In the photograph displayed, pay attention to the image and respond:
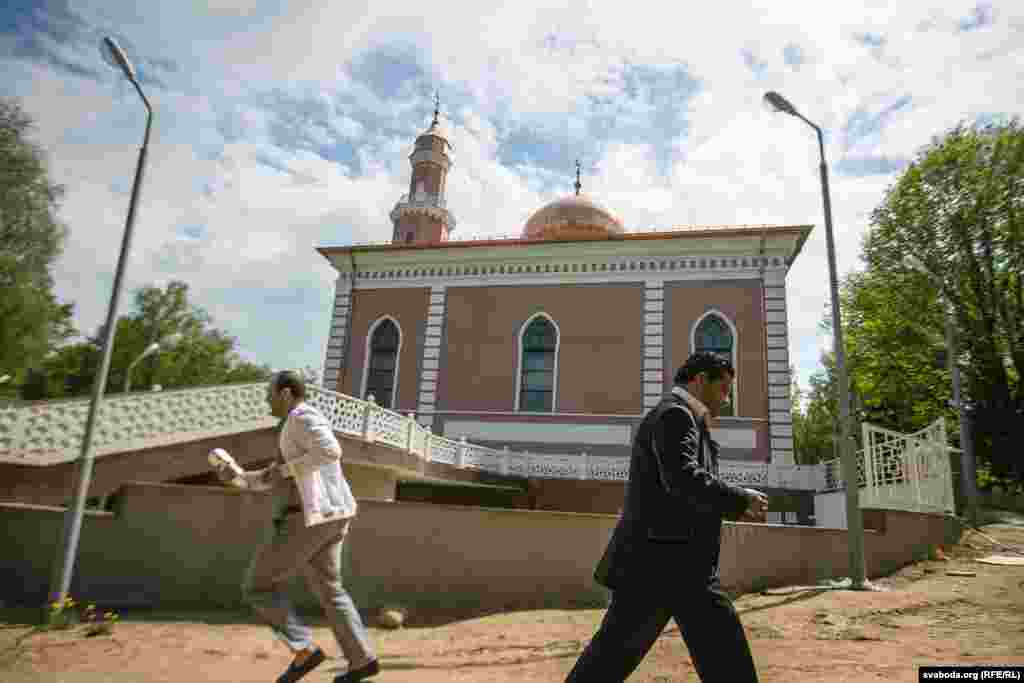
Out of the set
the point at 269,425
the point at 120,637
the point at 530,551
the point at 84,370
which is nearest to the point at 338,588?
the point at 120,637

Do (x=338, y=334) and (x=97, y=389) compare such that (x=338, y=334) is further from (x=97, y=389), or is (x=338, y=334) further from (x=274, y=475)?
(x=274, y=475)

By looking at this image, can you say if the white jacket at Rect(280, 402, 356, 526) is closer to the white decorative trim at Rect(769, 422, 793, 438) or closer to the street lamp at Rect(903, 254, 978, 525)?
the white decorative trim at Rect(769, 422, 793, 438)

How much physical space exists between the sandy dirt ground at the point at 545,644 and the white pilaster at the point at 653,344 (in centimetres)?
1033

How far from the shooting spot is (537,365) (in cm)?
1830

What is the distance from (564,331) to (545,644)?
44.0 ft

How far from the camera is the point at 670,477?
2.63m

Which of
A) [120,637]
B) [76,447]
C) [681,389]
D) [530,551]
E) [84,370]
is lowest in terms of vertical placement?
[120,637]

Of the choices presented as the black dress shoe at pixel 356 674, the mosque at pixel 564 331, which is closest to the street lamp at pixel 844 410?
the black dress shoe at pixel 356 674

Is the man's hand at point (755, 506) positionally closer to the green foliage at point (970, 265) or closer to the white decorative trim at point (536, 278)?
the white decorative trim at point (536, 278)

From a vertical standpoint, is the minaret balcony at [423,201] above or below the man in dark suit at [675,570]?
above

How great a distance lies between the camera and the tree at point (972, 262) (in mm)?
15977

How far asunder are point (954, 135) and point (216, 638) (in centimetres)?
2176

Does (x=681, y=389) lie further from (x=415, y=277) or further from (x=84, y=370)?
(x=84, y=370)

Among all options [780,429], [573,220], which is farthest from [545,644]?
[573,220]
